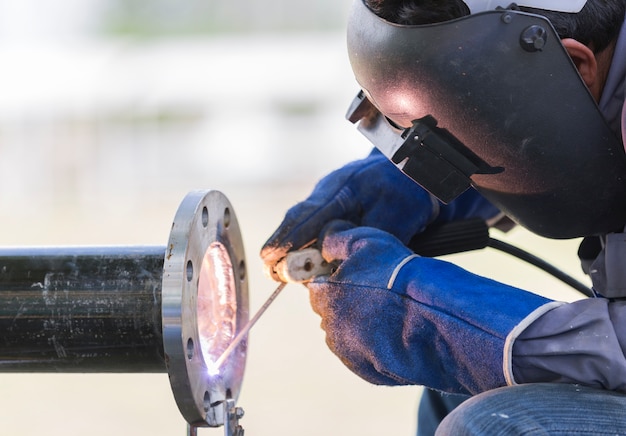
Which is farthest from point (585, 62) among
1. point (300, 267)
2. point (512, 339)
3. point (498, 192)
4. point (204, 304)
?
point (204, 304)

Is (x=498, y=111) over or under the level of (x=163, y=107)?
over

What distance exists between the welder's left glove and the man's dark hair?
30 centimetres

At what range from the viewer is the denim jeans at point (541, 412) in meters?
0.95

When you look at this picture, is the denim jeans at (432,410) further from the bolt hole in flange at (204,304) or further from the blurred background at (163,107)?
the blurred background at (163,107)

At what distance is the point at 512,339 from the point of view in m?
1.01

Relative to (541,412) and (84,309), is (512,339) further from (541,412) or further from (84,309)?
(84,309)

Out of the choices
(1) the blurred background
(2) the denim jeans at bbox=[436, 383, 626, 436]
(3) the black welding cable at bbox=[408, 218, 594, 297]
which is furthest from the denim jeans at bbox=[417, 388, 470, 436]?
(1) the blurred background

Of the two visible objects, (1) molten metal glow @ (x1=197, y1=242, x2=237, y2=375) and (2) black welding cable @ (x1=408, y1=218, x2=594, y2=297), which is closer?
(1) molten metal glow @ (x1=197, y1=242, x2=237, y2=375)

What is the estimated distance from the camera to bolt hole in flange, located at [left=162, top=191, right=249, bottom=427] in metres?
1.00

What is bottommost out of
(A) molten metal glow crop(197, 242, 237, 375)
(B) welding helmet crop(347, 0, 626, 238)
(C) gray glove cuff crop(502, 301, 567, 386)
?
(C) gray glove cuff crop(502, 301, 567, 386)

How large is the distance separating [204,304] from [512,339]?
0.42 metres

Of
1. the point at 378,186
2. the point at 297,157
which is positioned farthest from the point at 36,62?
the point at 378,186

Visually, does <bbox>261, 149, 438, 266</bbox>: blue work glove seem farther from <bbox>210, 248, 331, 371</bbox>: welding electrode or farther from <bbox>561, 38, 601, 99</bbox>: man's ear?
<bbox>561, 38, 601, 99</bbox>: man's ear

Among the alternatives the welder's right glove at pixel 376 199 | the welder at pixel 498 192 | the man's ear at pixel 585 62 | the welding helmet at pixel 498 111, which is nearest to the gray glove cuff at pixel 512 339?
the welder at pixel 498 192
